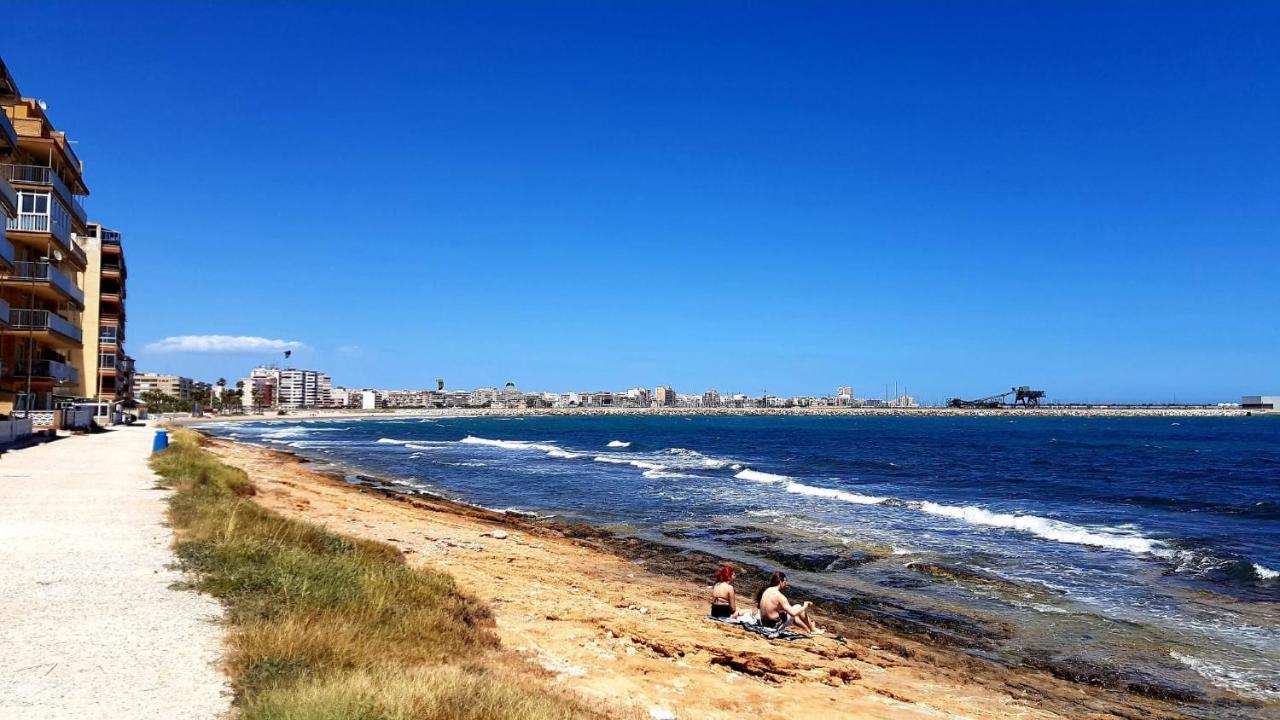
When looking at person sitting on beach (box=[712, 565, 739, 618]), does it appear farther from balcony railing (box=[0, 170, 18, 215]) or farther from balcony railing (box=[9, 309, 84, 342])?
balcony railing (box=[9, 309, 84, 342])

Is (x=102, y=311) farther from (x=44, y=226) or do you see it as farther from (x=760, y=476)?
(x=760, y=476)

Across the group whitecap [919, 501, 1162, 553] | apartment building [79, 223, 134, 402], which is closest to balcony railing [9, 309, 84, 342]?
apartment building [79, 223, 134, 402]

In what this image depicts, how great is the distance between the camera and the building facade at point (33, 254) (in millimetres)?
34344

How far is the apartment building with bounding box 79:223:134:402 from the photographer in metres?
53.1

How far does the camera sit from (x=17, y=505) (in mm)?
14469

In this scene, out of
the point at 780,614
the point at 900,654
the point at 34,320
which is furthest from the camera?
the point at 34,320

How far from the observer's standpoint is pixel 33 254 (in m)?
37.0

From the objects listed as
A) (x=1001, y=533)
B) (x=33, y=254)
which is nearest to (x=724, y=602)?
(x=1001, y=533)

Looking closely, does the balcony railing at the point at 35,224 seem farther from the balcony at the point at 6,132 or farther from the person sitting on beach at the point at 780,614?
the person sitting on beach at the point at 780,614

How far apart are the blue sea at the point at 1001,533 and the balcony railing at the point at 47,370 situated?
14091 millimetres

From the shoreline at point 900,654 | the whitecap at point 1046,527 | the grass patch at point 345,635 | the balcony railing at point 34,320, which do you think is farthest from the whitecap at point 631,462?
the grass patch at point 345,635

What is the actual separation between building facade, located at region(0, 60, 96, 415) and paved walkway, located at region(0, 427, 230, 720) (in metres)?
24.7

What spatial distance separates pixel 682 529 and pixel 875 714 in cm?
1424

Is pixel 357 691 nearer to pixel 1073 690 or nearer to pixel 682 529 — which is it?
pixel 1073 690
